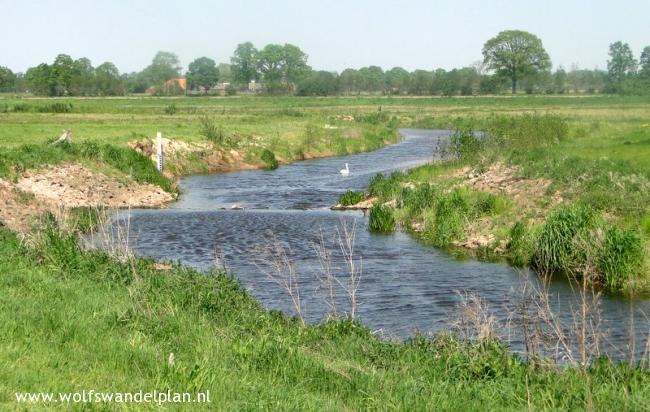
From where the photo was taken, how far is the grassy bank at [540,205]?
2017 cm

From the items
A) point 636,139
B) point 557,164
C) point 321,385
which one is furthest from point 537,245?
point 636,139

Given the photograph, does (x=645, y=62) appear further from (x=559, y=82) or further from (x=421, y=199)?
(x=421, y=199)

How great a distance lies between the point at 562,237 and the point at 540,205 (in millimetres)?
5073

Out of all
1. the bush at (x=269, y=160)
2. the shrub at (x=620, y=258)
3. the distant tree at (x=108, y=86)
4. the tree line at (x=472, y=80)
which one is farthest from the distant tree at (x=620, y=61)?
the shrub at (x=620, y=258)

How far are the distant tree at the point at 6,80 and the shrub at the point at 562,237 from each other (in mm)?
132436

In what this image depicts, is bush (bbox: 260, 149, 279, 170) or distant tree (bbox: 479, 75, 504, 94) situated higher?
distant tree (bbox: 479, 75, 504, 94)

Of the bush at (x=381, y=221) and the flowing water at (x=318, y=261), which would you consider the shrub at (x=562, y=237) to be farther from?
the bush at (x=381, y=221)

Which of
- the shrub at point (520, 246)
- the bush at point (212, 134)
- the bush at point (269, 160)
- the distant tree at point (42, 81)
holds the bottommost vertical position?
the bush at point (269, 160)

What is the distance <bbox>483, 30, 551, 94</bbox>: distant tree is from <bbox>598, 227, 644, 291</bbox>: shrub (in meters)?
160

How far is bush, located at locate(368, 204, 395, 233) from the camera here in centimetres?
2873

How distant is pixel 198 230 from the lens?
28703 mm

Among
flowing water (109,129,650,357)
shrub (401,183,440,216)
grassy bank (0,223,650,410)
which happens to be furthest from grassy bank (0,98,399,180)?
grassy bank (0,223,650,410)

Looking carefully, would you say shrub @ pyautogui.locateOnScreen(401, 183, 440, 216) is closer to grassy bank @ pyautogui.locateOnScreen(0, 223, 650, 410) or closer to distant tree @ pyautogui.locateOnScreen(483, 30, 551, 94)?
grassy bank @ pyautogui.locateOnScreen(0, 223, 650, 410)

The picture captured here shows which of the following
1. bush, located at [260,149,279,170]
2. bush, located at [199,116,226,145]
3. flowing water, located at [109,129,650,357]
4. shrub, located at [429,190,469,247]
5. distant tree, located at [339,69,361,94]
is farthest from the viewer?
distant tree, located at [339,69,361,94]
